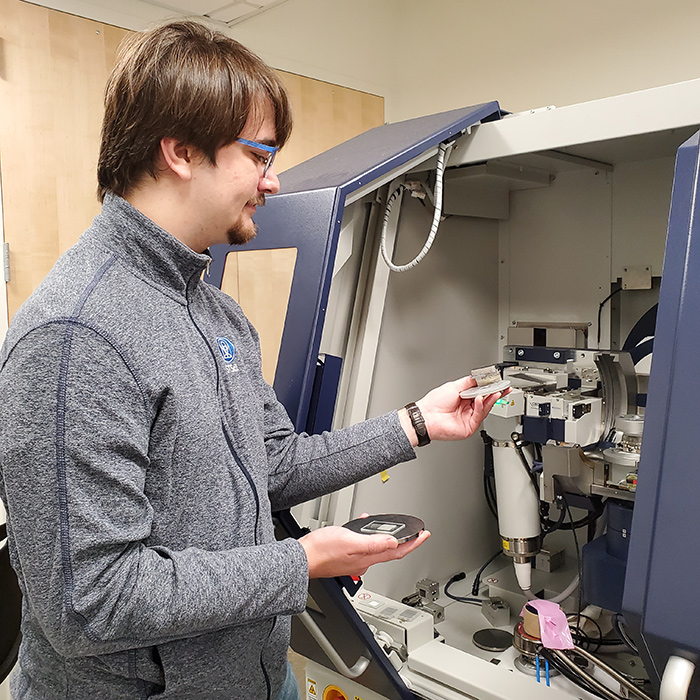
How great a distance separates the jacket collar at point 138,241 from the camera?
3.06ft

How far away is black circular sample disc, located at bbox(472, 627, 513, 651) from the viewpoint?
1.82 metres

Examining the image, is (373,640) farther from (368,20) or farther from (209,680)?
(368,20)

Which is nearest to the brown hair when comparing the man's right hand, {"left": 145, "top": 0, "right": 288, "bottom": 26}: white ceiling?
the man's right hand

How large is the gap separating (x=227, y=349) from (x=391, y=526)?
395mm

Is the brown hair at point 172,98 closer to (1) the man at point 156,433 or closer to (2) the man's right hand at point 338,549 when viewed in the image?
(1) the man at point 156,433

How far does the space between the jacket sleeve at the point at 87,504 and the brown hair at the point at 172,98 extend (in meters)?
0.28

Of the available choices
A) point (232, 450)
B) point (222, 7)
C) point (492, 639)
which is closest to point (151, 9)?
point (222, 7)

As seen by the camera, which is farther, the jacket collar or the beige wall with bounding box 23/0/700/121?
the beige wall with bounding box 23/0/700/121

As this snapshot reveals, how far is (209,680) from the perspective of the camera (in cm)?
96

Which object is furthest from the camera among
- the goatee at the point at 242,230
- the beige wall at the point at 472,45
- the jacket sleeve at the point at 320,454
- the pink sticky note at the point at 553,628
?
the beige wall at the point at 472,45

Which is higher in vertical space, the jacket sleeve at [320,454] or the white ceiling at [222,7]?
the white ceiling at [222,7]

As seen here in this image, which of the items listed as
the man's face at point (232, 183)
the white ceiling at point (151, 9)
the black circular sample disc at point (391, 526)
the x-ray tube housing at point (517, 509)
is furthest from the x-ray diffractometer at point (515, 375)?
the white ceiling at point (151, 9)

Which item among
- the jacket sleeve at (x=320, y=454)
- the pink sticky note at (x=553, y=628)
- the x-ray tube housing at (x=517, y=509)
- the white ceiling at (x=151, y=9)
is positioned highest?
the white ceiling at (x=151, y=9)

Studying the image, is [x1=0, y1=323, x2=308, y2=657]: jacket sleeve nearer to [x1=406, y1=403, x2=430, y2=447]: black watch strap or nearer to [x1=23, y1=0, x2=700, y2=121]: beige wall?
[x1=406, y1=403, x2=430, y2=447]: black watch strap
